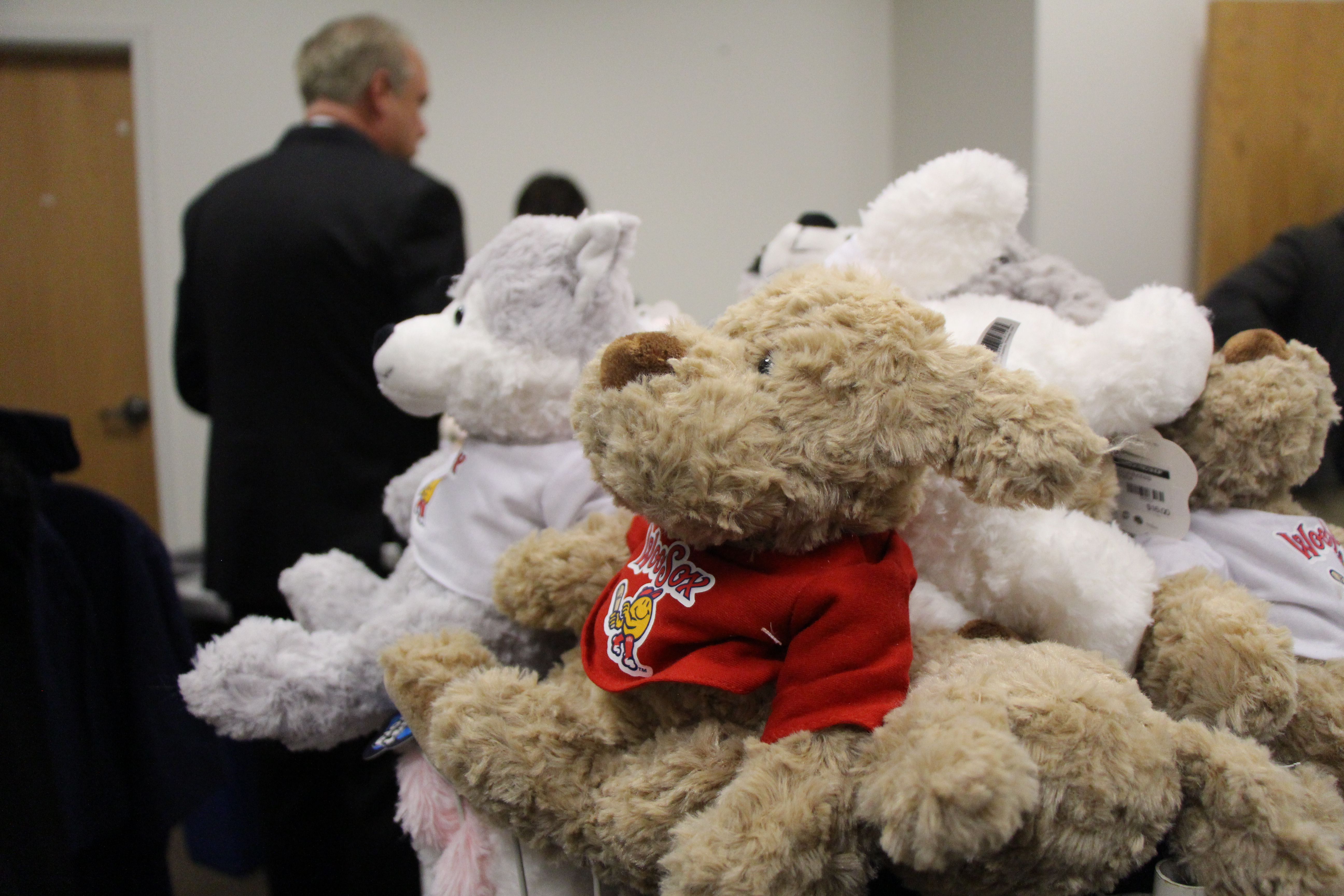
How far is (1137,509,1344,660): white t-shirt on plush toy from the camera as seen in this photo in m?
0.60

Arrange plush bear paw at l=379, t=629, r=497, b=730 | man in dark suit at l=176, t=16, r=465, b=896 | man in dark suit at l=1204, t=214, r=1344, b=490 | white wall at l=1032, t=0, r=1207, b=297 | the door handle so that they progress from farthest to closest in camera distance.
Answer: the door handle < white wall at l=1032, t=0, r=1207, b=297 < man in dark suit at l=176, t=16, r=465, b=896 < man in dark suit at l=1204, t=214, r=1344, b=490 < plush bear paw at l=379, t=629, r=497, b=730

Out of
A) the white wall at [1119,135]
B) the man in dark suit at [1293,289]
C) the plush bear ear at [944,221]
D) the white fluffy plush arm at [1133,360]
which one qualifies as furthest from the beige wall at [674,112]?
the white fluffy plush arm at [1133,360]

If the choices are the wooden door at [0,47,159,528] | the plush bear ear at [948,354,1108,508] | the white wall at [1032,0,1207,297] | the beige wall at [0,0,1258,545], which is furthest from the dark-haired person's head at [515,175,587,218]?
the wooden door at [0,47,159,528]

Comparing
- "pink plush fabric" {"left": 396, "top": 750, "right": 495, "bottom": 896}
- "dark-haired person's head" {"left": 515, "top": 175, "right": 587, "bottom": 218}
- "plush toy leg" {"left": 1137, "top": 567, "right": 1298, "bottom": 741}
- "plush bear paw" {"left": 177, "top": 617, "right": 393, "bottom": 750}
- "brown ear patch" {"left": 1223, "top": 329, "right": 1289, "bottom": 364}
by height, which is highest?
"dark-haired person's head" {"left": 515, "top": 175, "right": 587, "bottom": 218}

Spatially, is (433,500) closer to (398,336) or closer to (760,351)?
(398,336)

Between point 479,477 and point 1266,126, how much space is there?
1.99m

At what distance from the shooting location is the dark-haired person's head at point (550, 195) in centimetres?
161

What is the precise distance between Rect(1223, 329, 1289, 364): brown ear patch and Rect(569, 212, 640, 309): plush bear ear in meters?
0.47

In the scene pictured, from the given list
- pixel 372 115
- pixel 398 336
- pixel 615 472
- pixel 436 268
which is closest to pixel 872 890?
pixel 615 472

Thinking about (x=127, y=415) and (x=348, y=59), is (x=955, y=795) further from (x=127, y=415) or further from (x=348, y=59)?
(x=127, y=415)

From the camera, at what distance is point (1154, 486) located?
26.0 inches

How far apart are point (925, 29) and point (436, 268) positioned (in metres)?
1.03

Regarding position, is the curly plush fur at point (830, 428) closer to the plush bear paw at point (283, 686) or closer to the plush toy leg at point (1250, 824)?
the plush toy leg at point (1250, 824)

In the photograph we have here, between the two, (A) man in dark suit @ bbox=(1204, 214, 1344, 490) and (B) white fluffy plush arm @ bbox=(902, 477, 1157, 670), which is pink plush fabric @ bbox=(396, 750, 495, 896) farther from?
(A) man in dark suit @ bbox=(1204, 214, 1344, 490)
